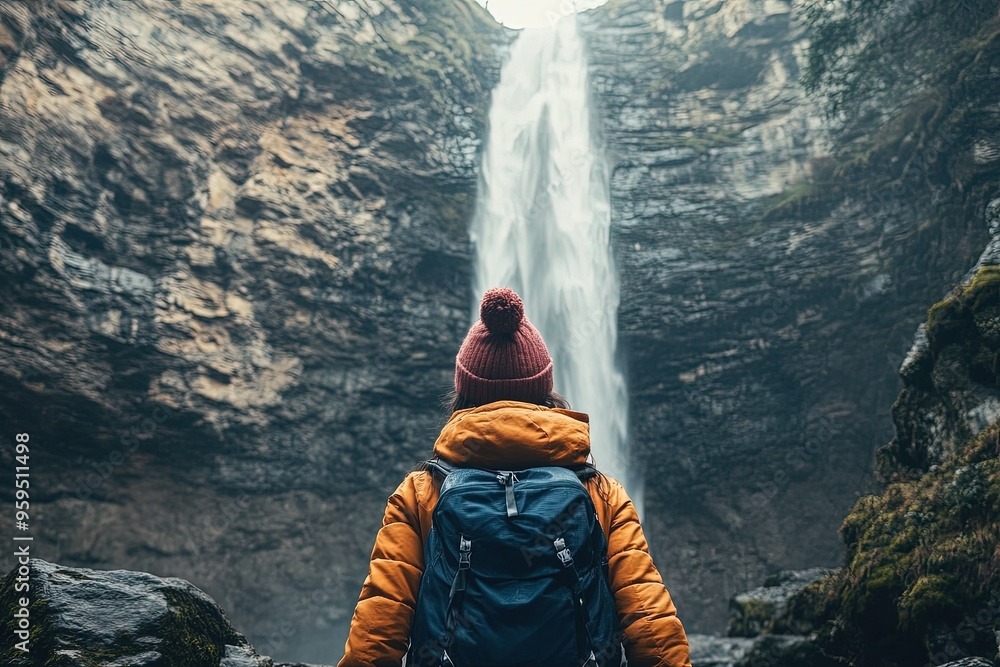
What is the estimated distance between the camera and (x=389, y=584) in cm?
202

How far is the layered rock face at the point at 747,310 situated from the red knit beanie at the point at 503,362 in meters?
14.8

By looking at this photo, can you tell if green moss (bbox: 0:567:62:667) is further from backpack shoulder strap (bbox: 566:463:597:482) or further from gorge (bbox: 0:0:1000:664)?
gorge (bbox: 0:0:1000:664)

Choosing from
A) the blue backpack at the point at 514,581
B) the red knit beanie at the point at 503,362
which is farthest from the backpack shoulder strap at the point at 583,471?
the red knit beanie at the point at 503,362

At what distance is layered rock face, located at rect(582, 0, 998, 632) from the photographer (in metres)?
15.5

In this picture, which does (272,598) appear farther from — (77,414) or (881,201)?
(881,201)

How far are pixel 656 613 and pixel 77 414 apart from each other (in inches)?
544

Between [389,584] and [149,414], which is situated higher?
[149,414]

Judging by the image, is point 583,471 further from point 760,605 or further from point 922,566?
point 760,605

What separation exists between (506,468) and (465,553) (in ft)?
1.13

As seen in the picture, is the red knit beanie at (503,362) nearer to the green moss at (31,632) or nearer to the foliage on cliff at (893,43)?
the green moss at (31,632)

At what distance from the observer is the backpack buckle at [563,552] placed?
1.88m

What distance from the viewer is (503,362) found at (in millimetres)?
2510

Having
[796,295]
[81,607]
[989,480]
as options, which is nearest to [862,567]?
[989,480]

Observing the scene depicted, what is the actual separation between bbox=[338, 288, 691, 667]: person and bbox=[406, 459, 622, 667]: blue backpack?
6 cm
